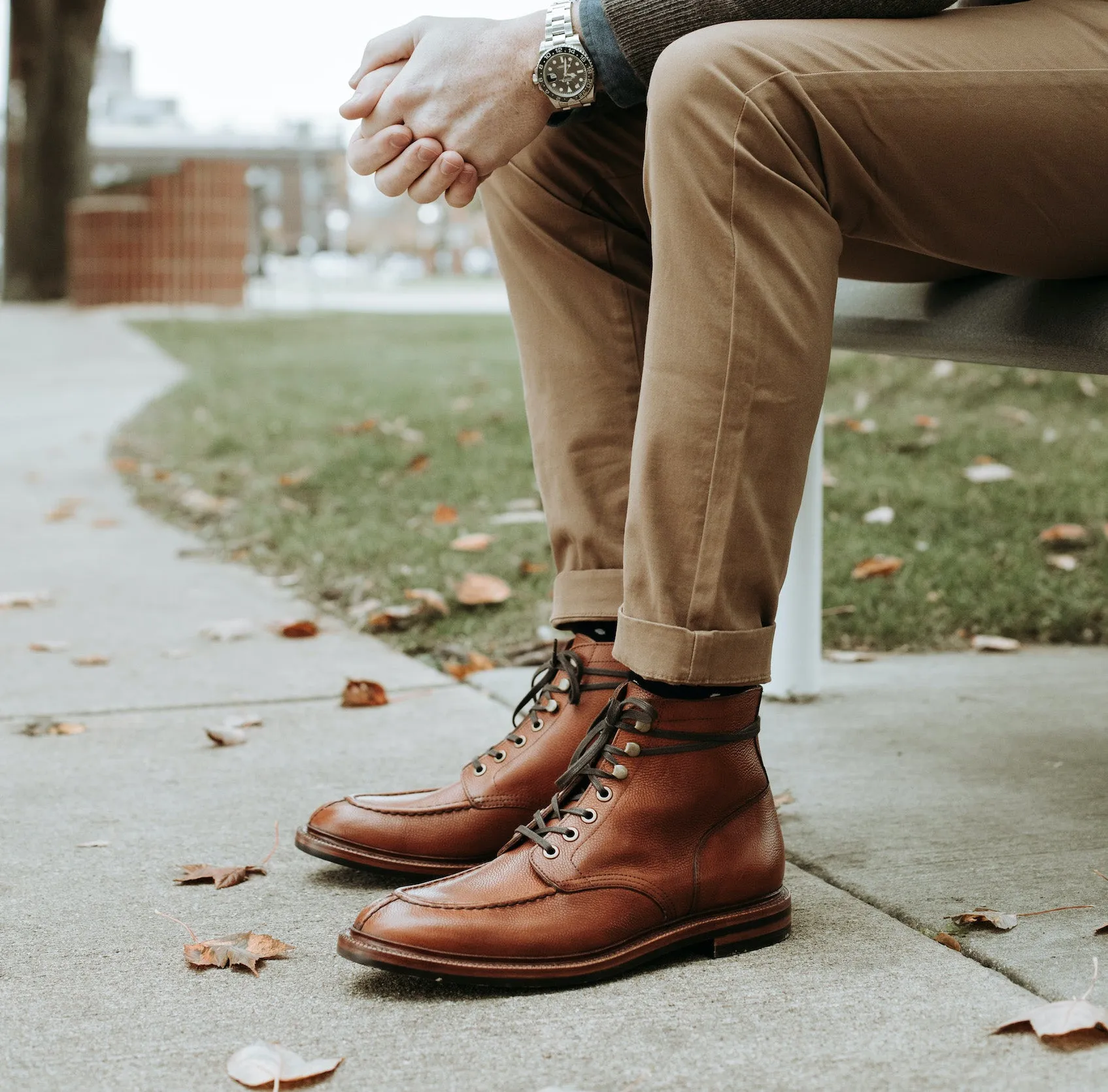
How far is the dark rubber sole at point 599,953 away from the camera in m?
1.17

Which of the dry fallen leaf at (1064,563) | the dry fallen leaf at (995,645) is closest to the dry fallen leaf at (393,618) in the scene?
the dry fallen leaf at (995,645)

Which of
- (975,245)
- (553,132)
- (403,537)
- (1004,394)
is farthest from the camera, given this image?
(1004,394)

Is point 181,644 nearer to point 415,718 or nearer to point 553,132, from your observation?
point 415,718

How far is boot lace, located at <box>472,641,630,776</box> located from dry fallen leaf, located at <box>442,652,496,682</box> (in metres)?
0.83

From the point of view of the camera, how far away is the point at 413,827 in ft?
4.70

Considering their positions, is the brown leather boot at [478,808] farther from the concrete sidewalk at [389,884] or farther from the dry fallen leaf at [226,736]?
the dry fallen leaf at [226,736]

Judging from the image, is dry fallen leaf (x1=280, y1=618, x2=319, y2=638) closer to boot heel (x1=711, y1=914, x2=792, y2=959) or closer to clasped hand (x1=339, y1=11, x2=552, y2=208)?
clasped hand (x1=339, y1=11, x2=552, y2=208)

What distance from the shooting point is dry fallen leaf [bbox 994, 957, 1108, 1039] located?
1.08 metres

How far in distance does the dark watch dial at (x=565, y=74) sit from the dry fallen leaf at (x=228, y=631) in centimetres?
150

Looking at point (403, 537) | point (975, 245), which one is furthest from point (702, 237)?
point (403, 537)

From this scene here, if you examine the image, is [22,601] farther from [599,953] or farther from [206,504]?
[599,953]

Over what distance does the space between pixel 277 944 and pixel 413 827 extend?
0.21m

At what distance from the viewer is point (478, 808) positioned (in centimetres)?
143

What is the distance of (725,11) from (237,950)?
973 mm
